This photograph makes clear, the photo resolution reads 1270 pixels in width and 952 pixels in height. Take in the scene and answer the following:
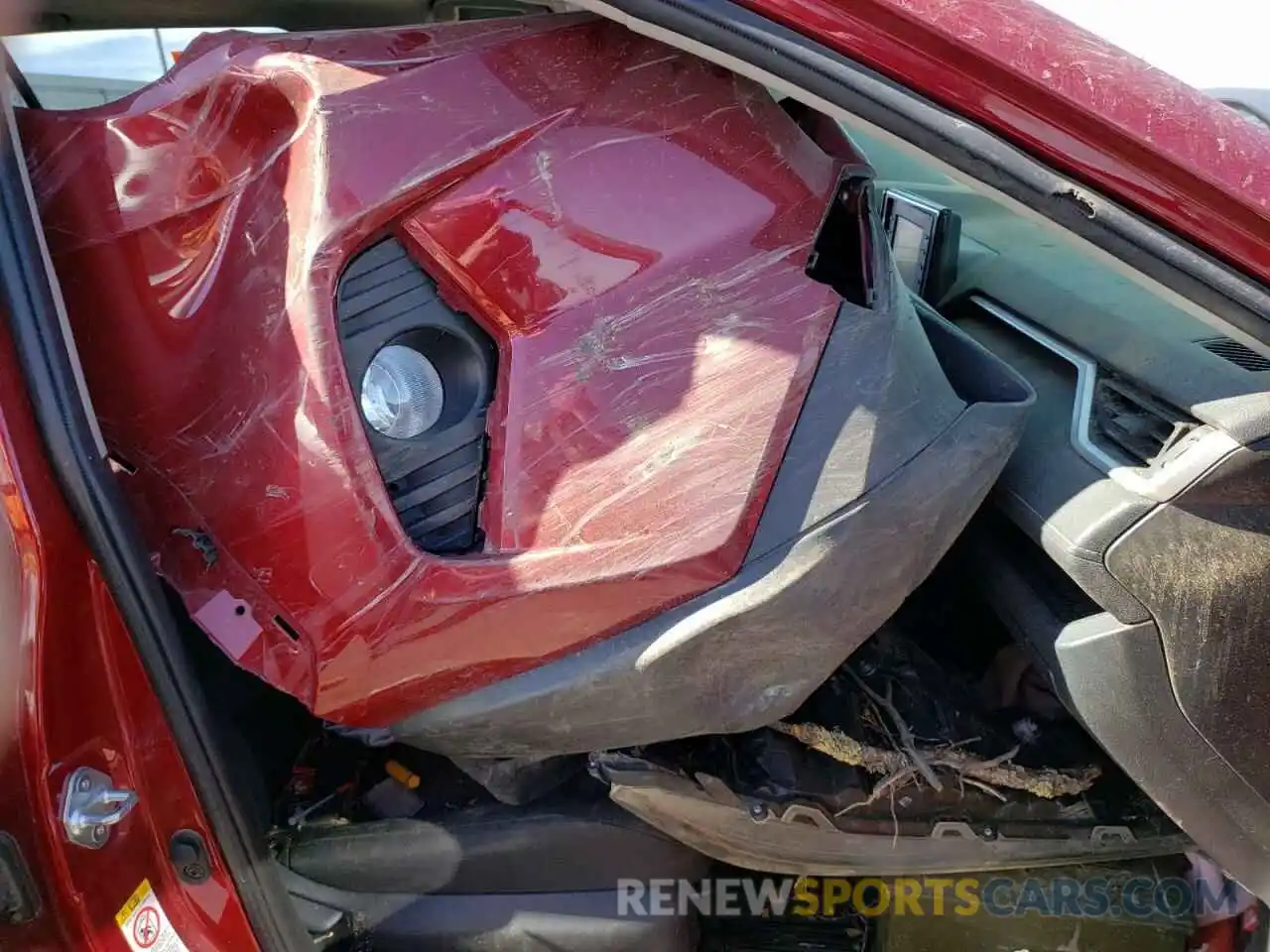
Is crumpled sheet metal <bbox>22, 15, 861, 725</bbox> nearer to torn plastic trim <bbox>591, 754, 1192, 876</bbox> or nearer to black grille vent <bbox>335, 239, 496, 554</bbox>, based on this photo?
black grille vent <bbox>335, 239, 496, 554</bbox>

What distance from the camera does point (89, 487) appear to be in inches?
43.6

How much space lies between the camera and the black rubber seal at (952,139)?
1.09 metres

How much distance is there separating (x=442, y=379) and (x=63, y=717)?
0.59 metres

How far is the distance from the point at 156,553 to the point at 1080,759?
140cm

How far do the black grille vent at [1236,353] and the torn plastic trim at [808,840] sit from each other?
0.73m

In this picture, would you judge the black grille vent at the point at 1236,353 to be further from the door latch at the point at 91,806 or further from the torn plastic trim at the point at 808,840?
the door latch at the point at 91,806

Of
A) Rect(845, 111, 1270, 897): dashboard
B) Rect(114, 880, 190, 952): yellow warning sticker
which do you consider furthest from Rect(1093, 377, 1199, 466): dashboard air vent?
Rect(114, 880, 190, 952): yellow warning sticker

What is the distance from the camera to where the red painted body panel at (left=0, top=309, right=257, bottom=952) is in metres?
1.07

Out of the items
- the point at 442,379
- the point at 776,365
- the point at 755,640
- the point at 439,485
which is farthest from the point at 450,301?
the point at 755,640

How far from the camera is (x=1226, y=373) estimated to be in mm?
1325

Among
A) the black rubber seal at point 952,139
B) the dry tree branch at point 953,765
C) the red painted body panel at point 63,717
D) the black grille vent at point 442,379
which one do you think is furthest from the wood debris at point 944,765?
the red painted body panel at point 63,717

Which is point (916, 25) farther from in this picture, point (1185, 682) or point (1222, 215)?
point (1185, 682)

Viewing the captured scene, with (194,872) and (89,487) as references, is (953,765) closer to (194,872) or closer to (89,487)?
(194,872)

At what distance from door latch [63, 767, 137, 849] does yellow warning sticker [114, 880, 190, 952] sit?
0.10m
